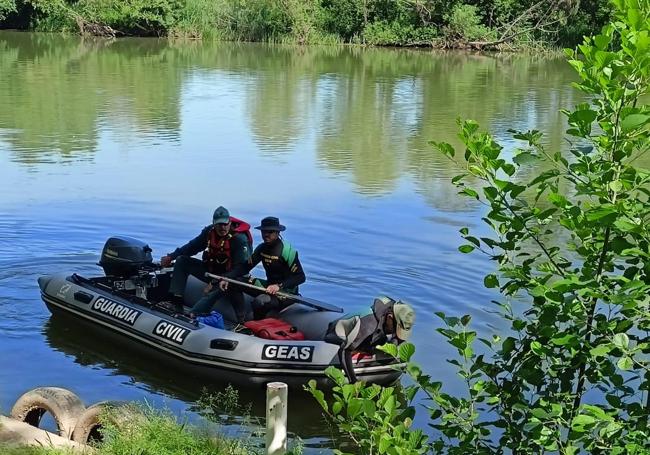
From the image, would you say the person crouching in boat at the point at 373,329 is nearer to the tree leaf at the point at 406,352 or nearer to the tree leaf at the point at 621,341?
the tree leaf at the point at 406,352

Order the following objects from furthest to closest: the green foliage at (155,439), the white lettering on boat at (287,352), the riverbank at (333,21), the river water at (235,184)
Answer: the riverbank at (333,21)
the river water at (235,184)
the white lettering on boat at (287,352)
the green foliage at (155,439)

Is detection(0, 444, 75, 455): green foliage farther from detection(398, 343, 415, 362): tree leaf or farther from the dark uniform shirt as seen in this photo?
the dark uniform shirt

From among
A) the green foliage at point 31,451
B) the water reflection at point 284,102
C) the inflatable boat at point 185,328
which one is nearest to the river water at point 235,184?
the water reflection at point 284,102

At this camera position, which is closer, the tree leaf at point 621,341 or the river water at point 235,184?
the tree leaf at point 621,341

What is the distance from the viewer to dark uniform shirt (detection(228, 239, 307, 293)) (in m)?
8.09

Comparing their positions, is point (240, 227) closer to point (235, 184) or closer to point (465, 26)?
point (235, 184)

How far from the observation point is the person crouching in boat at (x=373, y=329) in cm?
657

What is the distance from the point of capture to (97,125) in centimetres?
1889

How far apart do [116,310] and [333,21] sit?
42065 millimetres

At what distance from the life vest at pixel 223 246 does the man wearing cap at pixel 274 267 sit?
0.63 feet

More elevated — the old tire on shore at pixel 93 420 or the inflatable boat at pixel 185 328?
the old tire on shore at pixel 93 420

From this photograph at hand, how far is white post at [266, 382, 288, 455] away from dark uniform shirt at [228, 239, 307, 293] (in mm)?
3617

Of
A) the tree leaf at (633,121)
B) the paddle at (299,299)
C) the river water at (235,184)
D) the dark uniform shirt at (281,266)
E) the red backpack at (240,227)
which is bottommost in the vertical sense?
the river water at (235,184)

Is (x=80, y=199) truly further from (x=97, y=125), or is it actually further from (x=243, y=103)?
(x=243, y=103)
